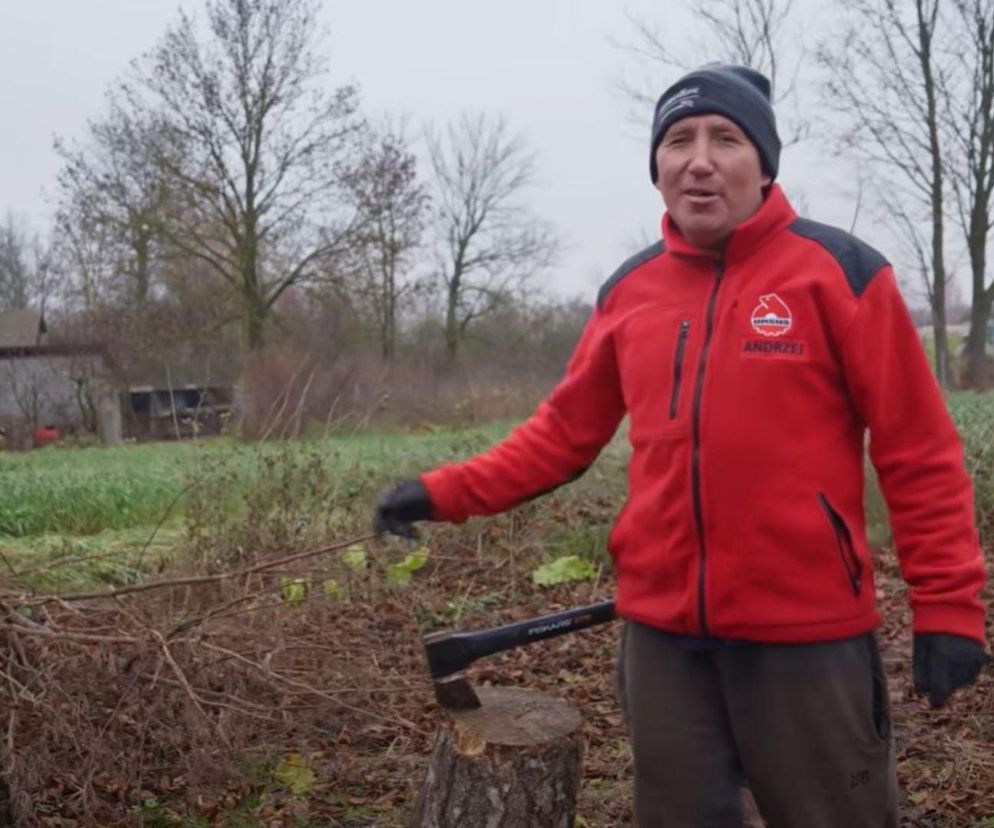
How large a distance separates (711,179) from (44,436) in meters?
19.1

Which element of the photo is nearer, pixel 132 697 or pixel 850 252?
pixel 850 252

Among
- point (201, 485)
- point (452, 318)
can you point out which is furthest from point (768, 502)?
point (452, 318)

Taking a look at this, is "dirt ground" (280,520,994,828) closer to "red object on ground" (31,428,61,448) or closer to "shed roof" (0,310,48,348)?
"shed roof" (0,310,48,348)

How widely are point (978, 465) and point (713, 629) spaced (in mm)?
6348

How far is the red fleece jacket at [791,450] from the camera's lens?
6.97ft

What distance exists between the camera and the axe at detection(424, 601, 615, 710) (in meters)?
2.71

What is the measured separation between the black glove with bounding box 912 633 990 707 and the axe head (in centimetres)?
109

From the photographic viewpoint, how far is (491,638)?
275 centimetres

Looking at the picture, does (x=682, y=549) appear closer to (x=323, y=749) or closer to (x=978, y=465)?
(x=323, y=749)

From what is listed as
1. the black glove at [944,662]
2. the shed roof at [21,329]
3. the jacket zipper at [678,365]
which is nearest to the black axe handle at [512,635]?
the jacket zipper at [678,365]

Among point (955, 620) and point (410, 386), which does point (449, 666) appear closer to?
point (955, 620)

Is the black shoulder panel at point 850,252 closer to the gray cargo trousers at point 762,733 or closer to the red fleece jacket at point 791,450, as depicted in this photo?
the red fleece jacket at point 791,450

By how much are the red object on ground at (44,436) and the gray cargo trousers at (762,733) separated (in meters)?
18.4

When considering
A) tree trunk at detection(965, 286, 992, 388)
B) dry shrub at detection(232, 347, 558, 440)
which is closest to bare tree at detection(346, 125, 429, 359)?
dry shrub at detection(232, 347, 558, 440)
